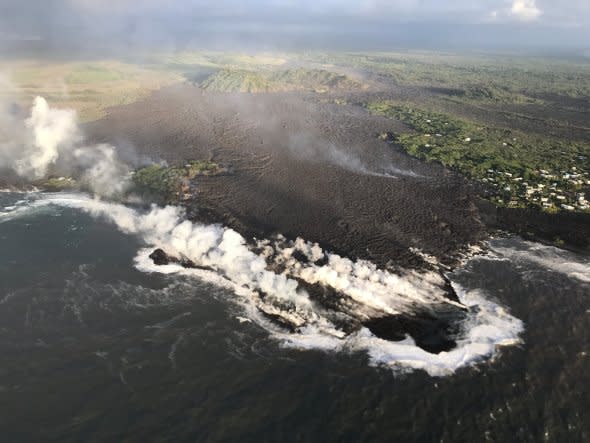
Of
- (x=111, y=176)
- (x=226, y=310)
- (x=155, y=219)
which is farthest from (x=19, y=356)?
(x=111, y=176)

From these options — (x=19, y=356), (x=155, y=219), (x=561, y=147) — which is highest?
(x=561, y=147)

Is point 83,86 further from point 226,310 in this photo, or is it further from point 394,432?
point 394,432

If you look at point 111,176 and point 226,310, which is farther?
point 111,176

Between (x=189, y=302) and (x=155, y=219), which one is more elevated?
(x=155, y=219)

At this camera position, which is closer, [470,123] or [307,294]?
[307,294]

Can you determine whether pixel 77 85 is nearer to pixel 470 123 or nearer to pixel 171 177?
pixel 171 177

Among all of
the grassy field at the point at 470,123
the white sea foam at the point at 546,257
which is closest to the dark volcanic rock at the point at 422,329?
the white sea foam at the point at 546,257

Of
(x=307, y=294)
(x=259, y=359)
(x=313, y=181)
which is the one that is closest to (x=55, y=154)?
(x=313, y=181)
